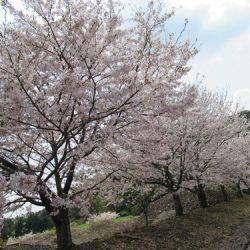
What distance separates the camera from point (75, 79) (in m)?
7.14

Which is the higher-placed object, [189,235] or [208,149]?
[208,149]

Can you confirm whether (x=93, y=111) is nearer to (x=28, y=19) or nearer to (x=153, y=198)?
(x=28, y=19)

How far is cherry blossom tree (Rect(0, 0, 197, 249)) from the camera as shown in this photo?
7.29 meters

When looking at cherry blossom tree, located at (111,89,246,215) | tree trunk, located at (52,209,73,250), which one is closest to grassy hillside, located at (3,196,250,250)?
tree trunk, located at (52,209,73,250)

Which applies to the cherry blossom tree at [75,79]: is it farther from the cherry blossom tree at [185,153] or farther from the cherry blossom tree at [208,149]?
the cherry blossom tree at [208,149]

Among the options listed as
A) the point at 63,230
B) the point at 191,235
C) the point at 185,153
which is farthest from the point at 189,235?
the point at 63,230

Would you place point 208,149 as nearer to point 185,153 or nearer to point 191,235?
point 185,153

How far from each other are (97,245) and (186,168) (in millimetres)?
4871

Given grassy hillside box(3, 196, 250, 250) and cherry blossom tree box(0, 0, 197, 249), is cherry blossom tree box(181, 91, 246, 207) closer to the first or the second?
grassy hillside box(3, 196, 250, 250)

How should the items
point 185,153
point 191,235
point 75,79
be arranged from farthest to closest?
point 185,153 → point 191,235 → point 75,79

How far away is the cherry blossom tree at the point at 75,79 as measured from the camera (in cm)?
729

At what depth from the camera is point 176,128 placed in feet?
46.3

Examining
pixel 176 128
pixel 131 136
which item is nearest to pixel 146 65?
pixel 131 136

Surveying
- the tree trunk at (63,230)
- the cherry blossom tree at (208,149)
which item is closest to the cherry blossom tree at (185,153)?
the cherry blossom tree at (208,149)
